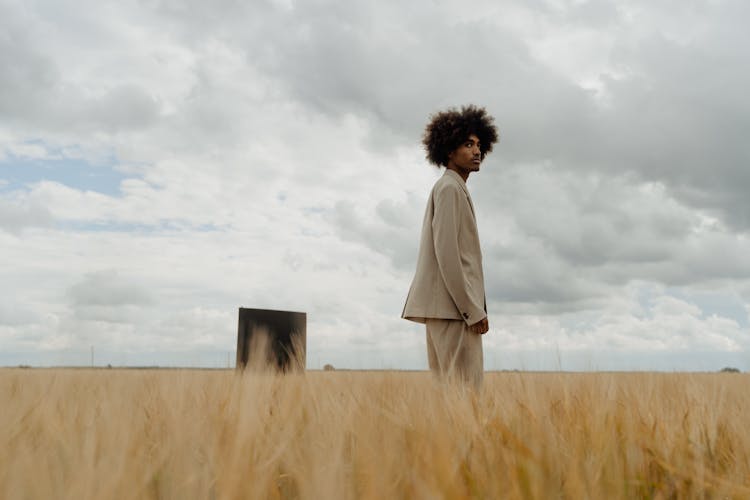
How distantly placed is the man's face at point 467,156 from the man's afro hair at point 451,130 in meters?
0.06

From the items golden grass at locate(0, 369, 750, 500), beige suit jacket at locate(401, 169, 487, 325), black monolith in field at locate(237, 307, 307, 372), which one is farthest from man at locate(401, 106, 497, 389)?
black monolith in field at locate(237, 307, 307, 372)

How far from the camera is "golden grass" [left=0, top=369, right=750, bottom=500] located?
115 centimetres

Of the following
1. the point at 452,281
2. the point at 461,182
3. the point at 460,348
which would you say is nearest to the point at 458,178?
the point at 461,182

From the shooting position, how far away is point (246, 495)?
3.75 ft

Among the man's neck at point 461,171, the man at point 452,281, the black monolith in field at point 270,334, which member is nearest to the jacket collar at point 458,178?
the man at point 452,281

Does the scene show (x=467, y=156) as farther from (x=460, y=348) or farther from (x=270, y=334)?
(x=270, y=334)

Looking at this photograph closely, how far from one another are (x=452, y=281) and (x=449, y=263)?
0.11 m

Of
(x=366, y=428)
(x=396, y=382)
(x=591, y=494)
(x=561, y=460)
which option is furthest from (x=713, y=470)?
(x=396, y=382)

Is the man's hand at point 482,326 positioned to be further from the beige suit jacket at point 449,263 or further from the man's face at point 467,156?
the man's face at point 467,156

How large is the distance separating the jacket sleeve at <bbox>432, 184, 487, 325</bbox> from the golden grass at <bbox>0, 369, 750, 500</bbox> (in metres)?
1.28

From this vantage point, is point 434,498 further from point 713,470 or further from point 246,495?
point 713,470

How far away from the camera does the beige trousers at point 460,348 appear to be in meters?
3.81

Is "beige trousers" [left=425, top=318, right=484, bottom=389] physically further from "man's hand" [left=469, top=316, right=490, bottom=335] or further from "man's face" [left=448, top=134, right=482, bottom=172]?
"man's face" [left=448, top=134, right=482, bottom=172]

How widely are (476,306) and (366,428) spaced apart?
2.29 metres
